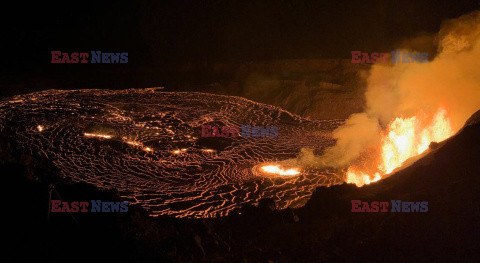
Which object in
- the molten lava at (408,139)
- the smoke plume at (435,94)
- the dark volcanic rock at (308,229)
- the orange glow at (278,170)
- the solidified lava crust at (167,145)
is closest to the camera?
the dark volcanic rock at (308,229)

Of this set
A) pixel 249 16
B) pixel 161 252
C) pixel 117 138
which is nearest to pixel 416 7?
pixel 249 16

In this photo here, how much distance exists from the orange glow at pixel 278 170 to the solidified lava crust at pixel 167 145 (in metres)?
0.23

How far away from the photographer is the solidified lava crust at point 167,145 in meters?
8.44

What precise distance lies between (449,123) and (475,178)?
516 centimetres

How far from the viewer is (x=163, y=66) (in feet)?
74.1

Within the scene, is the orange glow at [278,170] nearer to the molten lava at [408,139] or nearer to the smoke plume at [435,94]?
the smoke plume at [435,94]

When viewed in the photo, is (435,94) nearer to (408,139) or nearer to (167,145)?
(408,139)

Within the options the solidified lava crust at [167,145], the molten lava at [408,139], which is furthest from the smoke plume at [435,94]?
the solidified lava crust at [167,145]

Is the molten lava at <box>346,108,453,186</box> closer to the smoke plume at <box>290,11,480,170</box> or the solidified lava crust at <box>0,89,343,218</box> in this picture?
the smoke plume at <box>290,11,480,170</box>

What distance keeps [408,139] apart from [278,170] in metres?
3.50

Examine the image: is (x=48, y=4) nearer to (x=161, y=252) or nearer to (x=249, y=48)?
(x=249, y=48)

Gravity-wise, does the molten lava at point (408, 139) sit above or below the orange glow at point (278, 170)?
above

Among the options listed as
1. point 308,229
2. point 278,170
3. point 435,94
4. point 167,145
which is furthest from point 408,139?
point 167,145

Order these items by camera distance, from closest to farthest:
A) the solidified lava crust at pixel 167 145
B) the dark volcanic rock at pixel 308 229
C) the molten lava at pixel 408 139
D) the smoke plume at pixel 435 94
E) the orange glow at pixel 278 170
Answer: the dark volcanic rock at pixel 308 229, the solidified lava crust at pixel 167 145, the molten lava at pixel 408 139, the orange glow at pixel 278 170, the smoke plume at pixel 435 94
